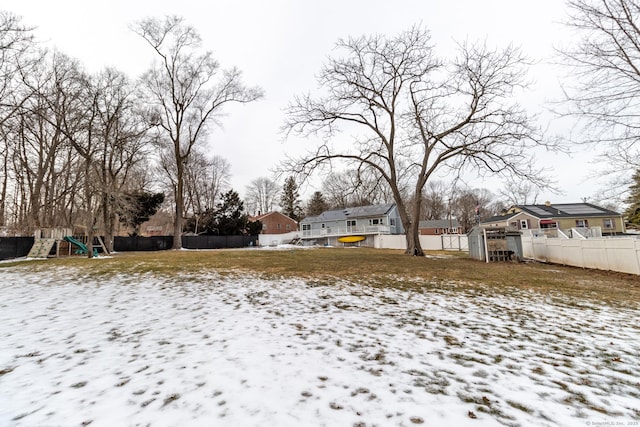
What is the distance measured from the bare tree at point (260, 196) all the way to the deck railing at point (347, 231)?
19.9 metres

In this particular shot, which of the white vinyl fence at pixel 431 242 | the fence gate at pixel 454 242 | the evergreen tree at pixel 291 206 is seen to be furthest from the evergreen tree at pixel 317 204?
the fence gate at pixel 454 242

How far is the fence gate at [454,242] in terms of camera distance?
24219 millimetres

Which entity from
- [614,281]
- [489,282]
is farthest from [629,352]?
[614,281]

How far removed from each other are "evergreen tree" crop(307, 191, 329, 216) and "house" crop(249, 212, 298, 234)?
13.1 feet

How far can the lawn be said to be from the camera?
6.65 ft

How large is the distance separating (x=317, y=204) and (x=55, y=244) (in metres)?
36.9

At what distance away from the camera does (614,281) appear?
313 inches

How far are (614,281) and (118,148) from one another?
2696cm

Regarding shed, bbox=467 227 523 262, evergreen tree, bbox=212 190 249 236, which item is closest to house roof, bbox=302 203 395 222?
evergreen tree, bbox=212 190 249 236

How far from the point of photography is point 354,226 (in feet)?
113

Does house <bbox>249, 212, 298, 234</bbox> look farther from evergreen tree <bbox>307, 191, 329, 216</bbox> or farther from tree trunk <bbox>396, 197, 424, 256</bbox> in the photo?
tree trunk <bbox>396, 197, 424, 256</bbox>

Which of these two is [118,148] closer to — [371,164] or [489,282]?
[371,164]

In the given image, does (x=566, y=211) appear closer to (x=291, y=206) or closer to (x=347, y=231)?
(x=347, y=231)

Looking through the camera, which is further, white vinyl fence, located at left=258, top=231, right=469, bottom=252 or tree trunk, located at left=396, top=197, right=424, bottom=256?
white vinyl fence, located at left=258, top=231, right=469, bottom=252
